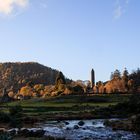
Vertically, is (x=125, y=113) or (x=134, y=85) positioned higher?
(x=134, y=85)

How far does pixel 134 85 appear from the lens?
537ft

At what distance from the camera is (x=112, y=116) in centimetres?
8119

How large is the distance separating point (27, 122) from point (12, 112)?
373 inches

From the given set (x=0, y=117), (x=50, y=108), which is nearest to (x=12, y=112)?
(x=0, y=117)

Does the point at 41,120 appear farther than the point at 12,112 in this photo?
Yes

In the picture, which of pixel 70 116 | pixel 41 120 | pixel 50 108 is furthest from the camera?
pixel 50 108

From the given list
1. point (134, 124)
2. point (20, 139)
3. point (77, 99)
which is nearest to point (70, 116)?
point (134, 124)

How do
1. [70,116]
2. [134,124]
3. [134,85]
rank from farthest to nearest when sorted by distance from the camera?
[134,85] → [70,116] → [134,124]

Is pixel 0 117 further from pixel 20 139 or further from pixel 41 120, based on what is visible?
pixel 20 139

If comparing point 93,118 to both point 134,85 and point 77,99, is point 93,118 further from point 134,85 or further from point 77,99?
point 134,85

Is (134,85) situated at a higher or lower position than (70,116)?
higher

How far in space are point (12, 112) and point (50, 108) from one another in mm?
44447

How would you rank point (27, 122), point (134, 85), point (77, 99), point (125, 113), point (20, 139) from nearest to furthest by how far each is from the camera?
point (20, 139) → point (27, 122) → point (125, 113) → point (77, 99) → point (134, 85)

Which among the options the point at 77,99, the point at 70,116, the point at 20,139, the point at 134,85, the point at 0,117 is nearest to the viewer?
the point at 20,139
